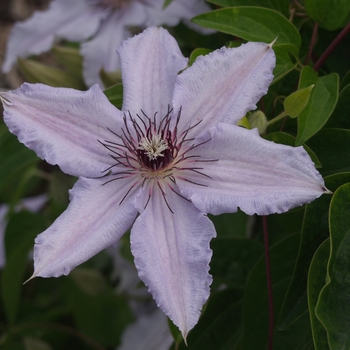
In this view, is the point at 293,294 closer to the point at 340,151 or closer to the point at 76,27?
Result: the point at 340,151

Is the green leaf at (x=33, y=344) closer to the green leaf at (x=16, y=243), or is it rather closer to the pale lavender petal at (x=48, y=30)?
the green leaf at (x=16, y=243)

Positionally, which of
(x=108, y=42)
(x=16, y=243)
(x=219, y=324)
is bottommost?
(x=16, y=243)

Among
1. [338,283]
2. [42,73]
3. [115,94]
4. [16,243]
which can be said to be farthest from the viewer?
[16,243]

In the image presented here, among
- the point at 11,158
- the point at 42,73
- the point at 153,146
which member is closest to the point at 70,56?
the point at 42,73

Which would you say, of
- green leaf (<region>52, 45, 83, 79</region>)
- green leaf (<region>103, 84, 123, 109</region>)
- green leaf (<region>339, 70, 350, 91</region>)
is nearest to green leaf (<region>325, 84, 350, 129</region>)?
green leaf (<region>339, 70, 350, 91</region>)

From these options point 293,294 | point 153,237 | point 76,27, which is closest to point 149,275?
point 153,237

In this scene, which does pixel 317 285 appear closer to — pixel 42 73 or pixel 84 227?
pixel 84 227

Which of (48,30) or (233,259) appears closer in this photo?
(233,259)
